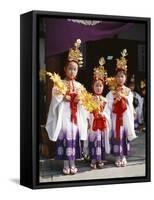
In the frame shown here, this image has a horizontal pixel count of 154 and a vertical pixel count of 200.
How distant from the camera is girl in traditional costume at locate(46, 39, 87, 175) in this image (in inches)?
208

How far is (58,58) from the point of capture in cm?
529

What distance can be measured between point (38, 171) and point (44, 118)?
386mm

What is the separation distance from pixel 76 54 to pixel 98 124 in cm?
56

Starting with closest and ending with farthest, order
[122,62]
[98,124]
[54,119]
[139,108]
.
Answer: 1. [54,119]
2. [98,124]
3. [122,62]
4. [139,108]

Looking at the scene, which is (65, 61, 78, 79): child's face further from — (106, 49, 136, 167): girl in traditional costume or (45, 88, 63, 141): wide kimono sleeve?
(106, 49, 136, 167): girl in traditional costume

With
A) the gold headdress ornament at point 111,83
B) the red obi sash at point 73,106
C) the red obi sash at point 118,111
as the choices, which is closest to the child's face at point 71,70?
the red obi sash at point 73,106

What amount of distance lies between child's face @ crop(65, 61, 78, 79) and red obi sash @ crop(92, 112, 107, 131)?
350 millimetres

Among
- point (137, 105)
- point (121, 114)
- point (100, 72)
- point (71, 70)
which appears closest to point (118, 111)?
point (121, 114)

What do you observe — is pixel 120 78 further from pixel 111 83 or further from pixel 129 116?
pixel 129 116

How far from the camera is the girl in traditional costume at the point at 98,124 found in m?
5.46

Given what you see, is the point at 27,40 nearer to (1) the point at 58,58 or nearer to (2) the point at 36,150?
(1) the point at 58,58

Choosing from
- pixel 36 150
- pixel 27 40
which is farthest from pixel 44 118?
pixel 27 40

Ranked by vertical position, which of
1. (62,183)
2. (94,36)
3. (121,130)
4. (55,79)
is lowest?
(62,183)

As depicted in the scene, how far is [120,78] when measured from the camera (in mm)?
5574
